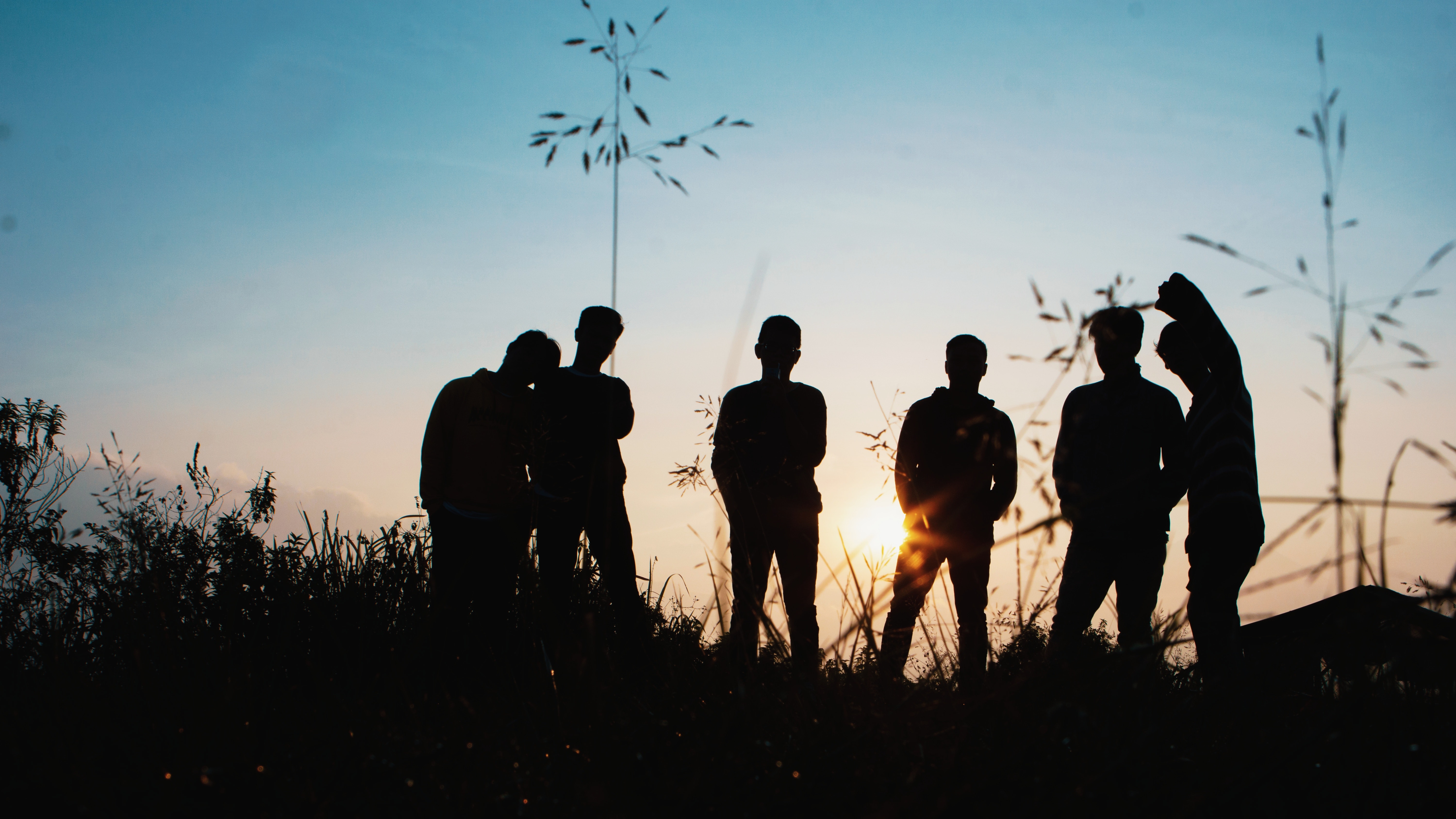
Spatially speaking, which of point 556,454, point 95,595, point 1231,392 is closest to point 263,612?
point 95,595

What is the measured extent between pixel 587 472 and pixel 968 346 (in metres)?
1.69

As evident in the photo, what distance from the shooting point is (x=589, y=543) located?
3.00 meters

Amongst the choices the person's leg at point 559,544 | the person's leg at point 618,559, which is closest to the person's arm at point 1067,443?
the person's leg at point 618,559

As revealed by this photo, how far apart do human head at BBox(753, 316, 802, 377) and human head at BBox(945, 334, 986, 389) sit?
0.65 m

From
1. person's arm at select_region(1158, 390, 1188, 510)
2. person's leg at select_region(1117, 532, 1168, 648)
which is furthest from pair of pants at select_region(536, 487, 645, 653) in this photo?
person's arm at select_region(1158, 390, 1188, 510)

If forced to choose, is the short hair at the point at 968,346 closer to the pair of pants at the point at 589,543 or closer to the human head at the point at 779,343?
the human head at the point at 779,343

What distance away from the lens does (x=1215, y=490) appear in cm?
229

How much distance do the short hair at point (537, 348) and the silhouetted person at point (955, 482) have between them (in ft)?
4.64

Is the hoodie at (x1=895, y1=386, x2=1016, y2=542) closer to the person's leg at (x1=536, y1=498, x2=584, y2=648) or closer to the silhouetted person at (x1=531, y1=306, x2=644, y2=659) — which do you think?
the silhouetted person at (x1=531, y1=306, x2=644, y2=659)

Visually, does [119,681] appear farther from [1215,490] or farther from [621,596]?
[1215,490]

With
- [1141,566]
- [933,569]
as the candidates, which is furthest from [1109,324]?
[933,569]

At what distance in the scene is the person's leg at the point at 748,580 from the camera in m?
1.56

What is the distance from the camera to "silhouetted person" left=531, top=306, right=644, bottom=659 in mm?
2822

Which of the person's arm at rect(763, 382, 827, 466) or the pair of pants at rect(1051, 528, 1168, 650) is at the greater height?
the person's arm at rect(763, 382, 827, 466)
